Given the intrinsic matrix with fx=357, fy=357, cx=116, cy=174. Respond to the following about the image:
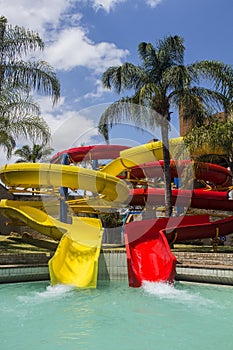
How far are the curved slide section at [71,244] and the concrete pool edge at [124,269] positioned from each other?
2.33 feet

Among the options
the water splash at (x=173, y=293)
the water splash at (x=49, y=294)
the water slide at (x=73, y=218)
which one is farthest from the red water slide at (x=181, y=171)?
the water splash at (x=49, y=294)

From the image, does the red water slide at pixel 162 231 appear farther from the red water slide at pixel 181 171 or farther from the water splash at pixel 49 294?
the water splash at pixel 49 294

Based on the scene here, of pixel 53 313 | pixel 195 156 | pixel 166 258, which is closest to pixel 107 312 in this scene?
pixel 53 313

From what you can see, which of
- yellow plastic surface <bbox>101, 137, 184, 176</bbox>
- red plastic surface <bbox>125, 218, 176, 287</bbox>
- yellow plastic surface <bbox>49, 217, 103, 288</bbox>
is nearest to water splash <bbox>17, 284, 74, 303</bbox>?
yellow plastic surface <bbox>49, 217, 103, 288</bbox>

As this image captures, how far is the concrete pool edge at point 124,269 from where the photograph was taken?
8.49m

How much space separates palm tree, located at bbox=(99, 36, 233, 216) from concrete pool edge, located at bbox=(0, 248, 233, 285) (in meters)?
3.13

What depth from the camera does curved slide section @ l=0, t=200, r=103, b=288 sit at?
27.9 ft

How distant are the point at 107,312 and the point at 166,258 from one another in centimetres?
320

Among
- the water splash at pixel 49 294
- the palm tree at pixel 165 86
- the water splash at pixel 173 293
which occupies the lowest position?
the water splash at pixel 173 293

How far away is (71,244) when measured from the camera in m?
9.67

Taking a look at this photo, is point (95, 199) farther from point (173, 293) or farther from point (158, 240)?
point (173, 293)

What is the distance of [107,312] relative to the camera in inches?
235

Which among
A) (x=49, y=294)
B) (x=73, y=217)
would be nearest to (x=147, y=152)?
(x=73, y=217)

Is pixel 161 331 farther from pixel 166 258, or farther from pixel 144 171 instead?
pixel 144 171
